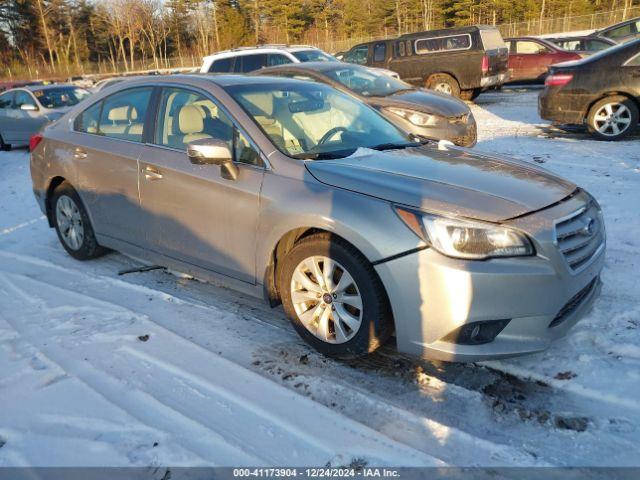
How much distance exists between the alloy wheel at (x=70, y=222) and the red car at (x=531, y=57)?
14663 mm

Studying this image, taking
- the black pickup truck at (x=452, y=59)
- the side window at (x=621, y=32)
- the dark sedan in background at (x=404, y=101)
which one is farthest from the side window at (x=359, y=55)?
the side window at (x=621, y=32)

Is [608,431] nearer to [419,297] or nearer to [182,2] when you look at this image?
[419,297]

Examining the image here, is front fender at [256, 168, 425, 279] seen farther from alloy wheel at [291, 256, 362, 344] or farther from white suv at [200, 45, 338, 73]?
white suv at [200, 45, 338, 73]

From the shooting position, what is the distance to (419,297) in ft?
8.99

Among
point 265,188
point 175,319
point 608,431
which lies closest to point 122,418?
point 175,319

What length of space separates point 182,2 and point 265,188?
7778 centimetres

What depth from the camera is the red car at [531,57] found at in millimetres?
15709

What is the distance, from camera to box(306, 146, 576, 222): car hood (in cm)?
282

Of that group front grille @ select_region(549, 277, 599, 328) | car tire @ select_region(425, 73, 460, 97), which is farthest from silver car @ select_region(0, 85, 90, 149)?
front grille @ select_region(549, 277, 599, 328)

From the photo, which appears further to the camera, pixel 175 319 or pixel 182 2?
pixel 182 2

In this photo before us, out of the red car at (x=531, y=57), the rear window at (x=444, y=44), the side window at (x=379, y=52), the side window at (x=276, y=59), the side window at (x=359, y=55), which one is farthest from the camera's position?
the side window at (x=359, y=55)

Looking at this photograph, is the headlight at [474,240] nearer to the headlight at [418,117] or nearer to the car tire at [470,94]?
the headlight at [418,117]

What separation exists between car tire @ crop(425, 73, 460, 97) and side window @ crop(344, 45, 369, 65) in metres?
2.47

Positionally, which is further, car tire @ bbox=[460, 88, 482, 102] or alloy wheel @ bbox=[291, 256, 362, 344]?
car tire @ bbox=[460, 88, 482, 102]
